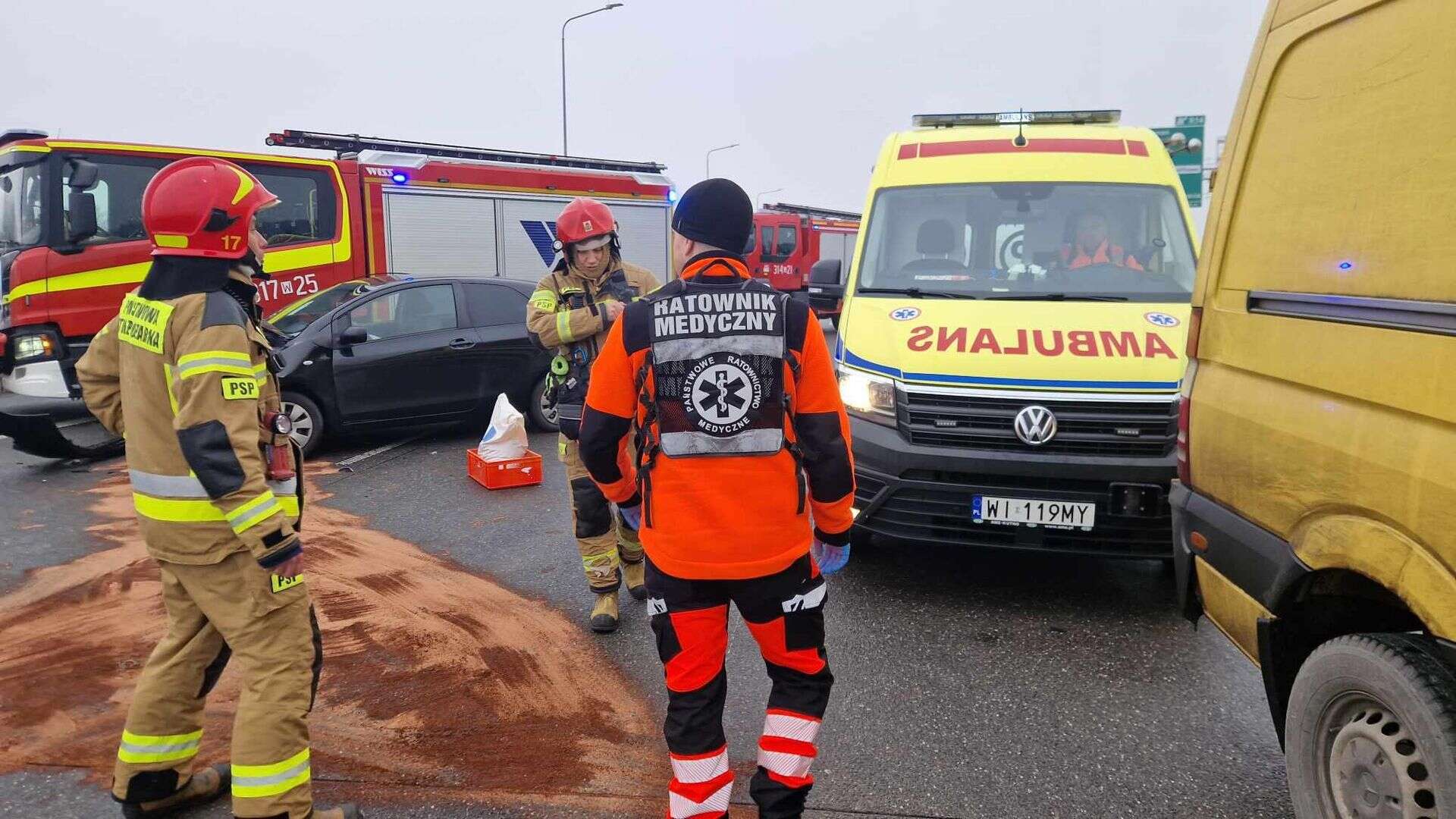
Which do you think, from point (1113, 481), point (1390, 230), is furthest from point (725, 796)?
point (1113, 481)

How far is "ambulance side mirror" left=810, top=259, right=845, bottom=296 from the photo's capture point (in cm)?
546

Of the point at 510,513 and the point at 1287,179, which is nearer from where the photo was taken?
the point at 1287,179

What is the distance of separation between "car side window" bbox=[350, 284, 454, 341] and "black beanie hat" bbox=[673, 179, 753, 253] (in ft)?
21.2

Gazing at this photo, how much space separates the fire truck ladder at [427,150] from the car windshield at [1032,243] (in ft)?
28.6

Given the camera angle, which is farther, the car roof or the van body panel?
the car roof

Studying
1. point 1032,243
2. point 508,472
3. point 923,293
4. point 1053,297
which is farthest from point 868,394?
point 508,472

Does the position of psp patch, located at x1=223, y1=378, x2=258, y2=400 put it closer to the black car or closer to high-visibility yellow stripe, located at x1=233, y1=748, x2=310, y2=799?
high-visibility yellow stripe, located at x1=233, y1=748, x2=310, y2=799

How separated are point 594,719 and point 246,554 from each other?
4.59 feet

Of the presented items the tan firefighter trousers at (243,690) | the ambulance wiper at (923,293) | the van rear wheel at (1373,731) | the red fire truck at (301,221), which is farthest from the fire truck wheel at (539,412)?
the van rear wheel at (1373,731)

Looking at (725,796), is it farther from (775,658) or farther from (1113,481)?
(1113,481)

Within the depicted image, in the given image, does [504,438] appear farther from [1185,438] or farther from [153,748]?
[1185,438]

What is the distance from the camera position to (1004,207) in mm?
5215

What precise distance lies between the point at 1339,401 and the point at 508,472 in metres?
5.74

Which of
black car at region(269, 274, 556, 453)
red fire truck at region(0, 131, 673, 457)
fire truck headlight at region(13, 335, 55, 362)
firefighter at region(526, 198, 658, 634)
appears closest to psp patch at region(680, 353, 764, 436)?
firefighter at region(526, 198, 658, 634)
